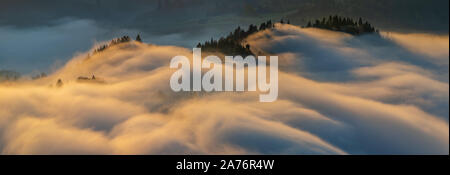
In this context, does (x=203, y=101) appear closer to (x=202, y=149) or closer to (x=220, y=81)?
(x=220, y=81)

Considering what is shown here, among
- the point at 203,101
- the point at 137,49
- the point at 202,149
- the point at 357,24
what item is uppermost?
the point at 357,24

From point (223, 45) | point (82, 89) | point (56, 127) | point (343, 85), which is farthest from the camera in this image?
point (223, 45)

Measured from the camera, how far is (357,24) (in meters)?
24.9

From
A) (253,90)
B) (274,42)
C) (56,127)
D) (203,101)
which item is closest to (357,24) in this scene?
(274,42)

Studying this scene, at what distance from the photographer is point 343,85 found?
1972cm

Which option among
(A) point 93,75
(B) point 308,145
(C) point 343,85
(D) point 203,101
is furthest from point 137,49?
(B) point 308,145

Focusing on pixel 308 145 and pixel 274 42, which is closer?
pixel 308 145

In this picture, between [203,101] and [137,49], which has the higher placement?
[137,49]

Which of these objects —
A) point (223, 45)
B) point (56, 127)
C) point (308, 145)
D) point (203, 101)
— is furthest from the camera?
point (223, 45)

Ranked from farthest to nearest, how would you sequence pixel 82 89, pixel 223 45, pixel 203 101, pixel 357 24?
1. pixel 357 24
2. pixel 223 45
3. pixel 82 89
4. pixel 203 101

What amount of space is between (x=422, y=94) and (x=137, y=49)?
14601 mm

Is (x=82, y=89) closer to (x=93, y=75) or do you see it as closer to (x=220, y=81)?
(x=93, y=75)

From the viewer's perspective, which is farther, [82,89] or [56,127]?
[82,89]

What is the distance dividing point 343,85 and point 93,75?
40.6 ft
